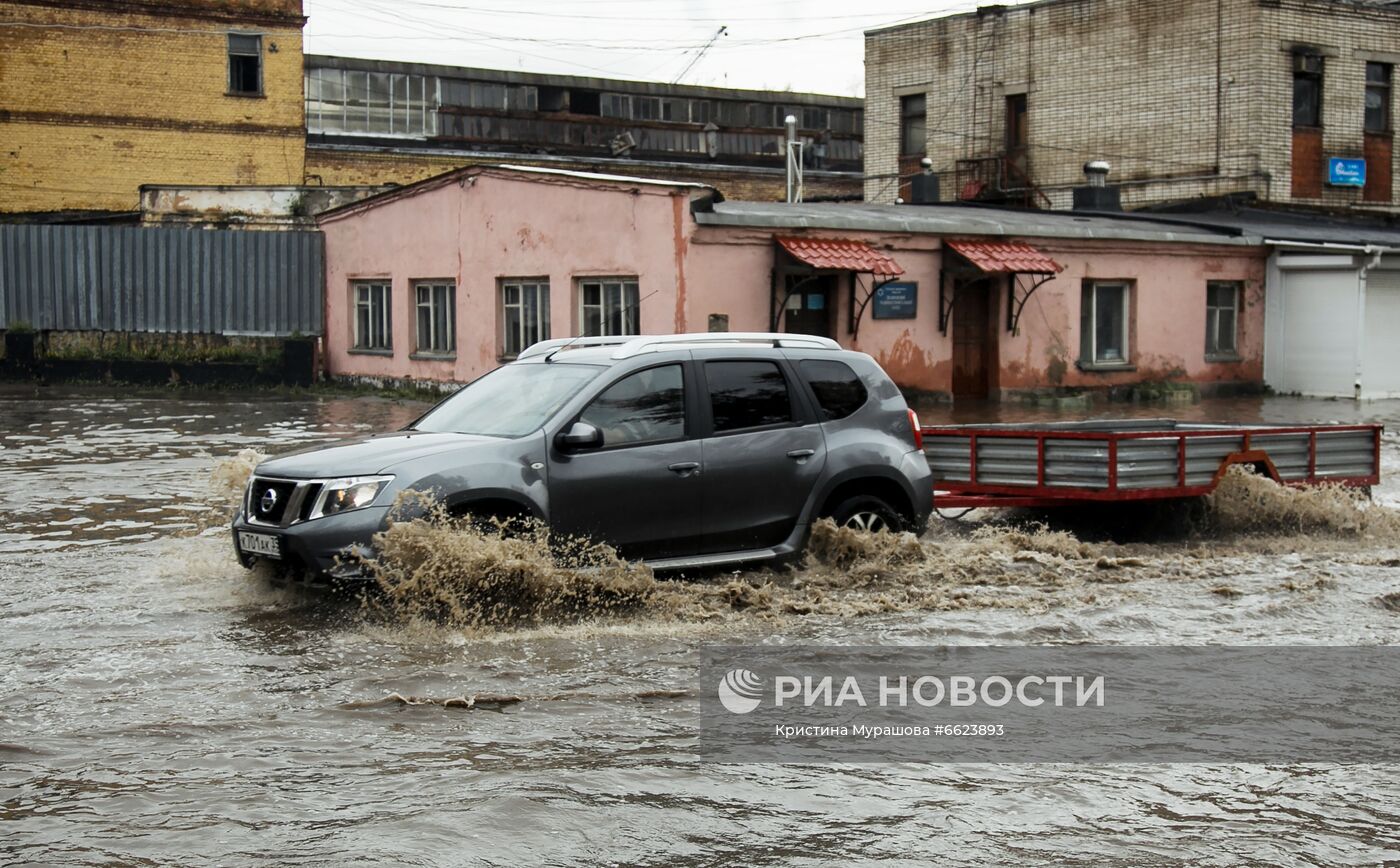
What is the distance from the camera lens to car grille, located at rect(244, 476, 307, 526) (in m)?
8.52

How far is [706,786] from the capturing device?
231 inches

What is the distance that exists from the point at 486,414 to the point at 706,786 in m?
4.11

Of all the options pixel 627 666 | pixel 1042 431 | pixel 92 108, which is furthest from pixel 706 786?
pixel 92 108

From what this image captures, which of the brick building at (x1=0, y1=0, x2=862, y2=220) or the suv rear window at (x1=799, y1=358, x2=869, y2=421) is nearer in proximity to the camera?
the suv rear window at (x1=799, y1=358, x2=869, y2=421)

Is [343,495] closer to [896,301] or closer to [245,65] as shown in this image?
[896,301]

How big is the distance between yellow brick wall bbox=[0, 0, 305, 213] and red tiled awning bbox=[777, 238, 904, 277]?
23.1 metres

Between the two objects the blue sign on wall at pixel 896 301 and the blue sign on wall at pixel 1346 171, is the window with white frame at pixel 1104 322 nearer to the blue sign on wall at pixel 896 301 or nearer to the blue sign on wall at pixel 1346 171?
the blue sign on wall at pixel 896 301

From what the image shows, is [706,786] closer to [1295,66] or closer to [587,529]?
[587,529]

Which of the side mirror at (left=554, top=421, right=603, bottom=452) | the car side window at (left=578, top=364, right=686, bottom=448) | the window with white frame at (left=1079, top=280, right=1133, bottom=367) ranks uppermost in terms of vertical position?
the window with white frame at (left=1079, top=280, right=1133, bottom=367)

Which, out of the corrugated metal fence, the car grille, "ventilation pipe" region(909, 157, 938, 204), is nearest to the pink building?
the corrugated metal fence

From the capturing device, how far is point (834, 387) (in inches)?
405

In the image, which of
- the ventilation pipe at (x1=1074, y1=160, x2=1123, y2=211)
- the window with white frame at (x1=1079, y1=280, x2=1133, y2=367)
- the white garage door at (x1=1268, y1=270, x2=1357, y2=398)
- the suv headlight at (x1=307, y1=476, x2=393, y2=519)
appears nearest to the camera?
the suv headlight at (x1=307, y1=476, x2=393, y2=519)

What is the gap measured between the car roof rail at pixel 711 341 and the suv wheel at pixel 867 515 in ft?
3.42

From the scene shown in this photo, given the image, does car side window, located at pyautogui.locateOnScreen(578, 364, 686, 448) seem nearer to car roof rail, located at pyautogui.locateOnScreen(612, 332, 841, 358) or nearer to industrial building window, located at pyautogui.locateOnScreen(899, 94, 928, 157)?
car roof rail, located at pyautogui.locateOnScreen(612, 332, 841, 358)
